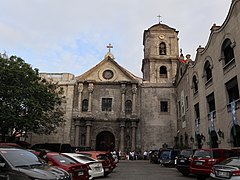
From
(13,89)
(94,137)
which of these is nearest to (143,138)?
(94,137)

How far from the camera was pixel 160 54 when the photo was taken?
118 feet

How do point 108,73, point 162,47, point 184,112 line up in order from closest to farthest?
point 184,112 < point 108,73 < point 162,47

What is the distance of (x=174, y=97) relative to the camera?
108 feet

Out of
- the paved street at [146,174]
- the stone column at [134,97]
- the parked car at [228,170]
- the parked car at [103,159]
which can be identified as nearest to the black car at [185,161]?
the paved street at [146,174]

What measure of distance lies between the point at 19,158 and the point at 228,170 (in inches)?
242

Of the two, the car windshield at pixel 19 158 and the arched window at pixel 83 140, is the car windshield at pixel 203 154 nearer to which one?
the car windshield at pixel 19 158

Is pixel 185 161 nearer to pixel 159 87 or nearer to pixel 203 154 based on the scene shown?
pixel 203 154

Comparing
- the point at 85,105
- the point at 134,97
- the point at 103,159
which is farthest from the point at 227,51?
the point at 85,105

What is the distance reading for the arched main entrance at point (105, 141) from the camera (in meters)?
31.8

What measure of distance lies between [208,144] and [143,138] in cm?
1188

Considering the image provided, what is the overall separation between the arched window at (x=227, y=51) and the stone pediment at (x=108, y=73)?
16048 millimetres

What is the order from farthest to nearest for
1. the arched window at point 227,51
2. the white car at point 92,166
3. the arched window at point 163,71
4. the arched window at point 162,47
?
the arched window at point 162,47 < the arched window at point 163,71 < the arched window at point 227,51 < the white car at point 92,166

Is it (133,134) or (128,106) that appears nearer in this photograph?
(133,134)

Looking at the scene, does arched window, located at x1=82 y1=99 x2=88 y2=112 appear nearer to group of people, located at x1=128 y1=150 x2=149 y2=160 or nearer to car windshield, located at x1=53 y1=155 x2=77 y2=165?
group of people, located at x1=128 y1=150 x2=149 y2=160
